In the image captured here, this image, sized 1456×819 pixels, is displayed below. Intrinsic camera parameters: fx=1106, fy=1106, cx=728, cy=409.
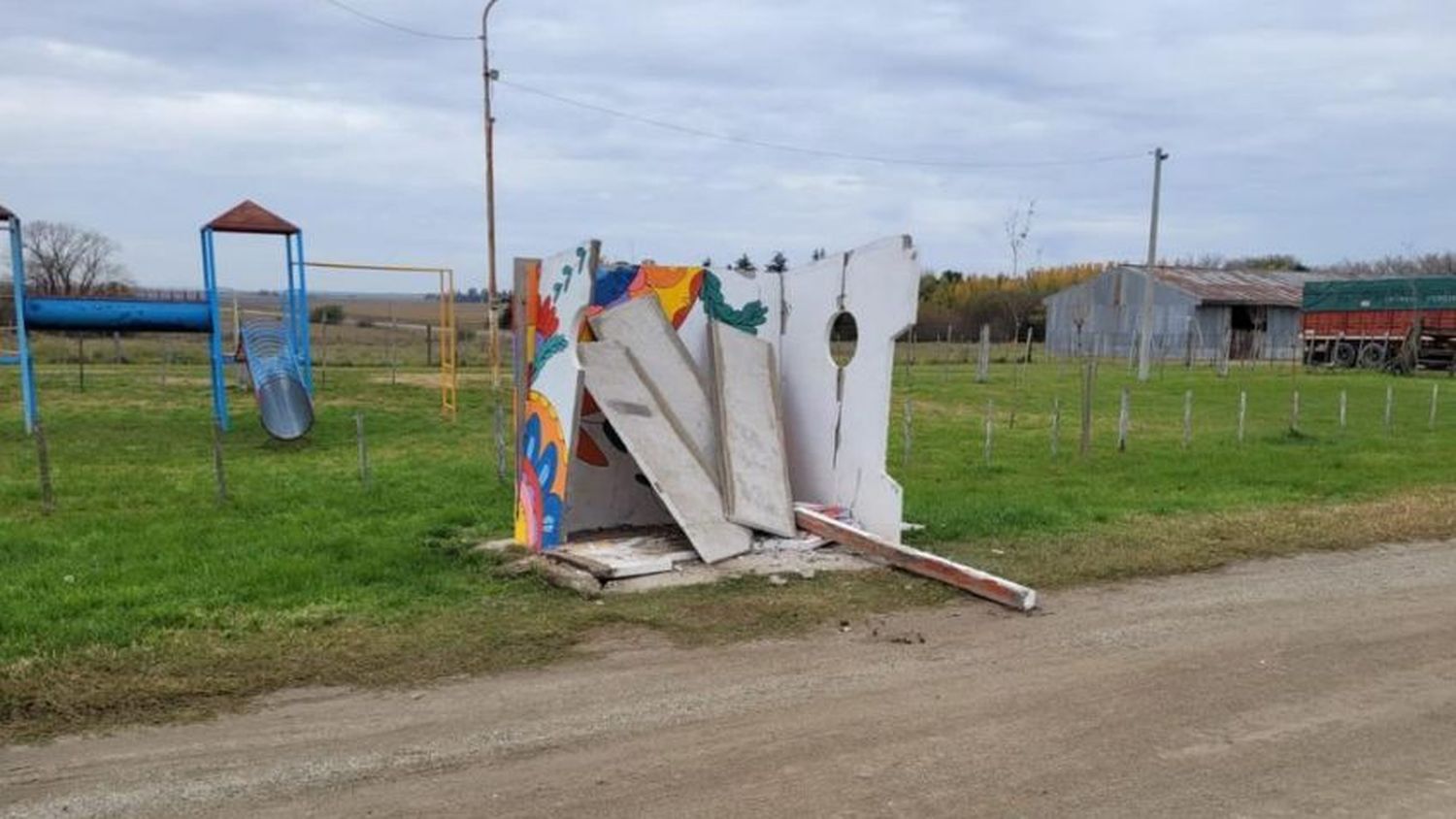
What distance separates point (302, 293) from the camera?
21.6 m

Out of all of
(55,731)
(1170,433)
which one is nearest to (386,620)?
(55,731)

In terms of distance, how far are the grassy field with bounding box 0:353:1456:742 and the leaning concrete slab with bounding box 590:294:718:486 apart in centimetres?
165

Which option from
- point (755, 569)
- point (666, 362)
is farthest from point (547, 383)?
point (755, 569)

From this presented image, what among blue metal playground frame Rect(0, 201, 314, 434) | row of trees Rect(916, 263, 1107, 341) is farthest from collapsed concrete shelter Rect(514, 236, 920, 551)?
row of trees Rect(916, 263, 1107, 341)

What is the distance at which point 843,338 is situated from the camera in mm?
11680

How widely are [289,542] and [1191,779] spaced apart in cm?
650

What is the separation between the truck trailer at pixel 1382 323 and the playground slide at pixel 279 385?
129 ft

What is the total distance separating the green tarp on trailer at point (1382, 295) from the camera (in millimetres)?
41438

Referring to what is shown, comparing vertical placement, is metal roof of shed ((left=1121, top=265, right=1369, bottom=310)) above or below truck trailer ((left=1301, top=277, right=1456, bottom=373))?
above

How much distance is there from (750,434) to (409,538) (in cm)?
282

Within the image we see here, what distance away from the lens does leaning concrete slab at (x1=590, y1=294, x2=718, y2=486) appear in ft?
28.0

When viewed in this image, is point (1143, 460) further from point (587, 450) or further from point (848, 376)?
point (587, 450)

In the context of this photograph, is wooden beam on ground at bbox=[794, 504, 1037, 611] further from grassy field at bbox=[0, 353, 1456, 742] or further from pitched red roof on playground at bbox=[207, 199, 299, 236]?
pitched red roof on playground at bbox=[207, 199, 299, 236]

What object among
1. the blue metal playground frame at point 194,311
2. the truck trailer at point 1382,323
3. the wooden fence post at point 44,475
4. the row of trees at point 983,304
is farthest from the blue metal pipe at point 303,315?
the row of trees at point 983,304
